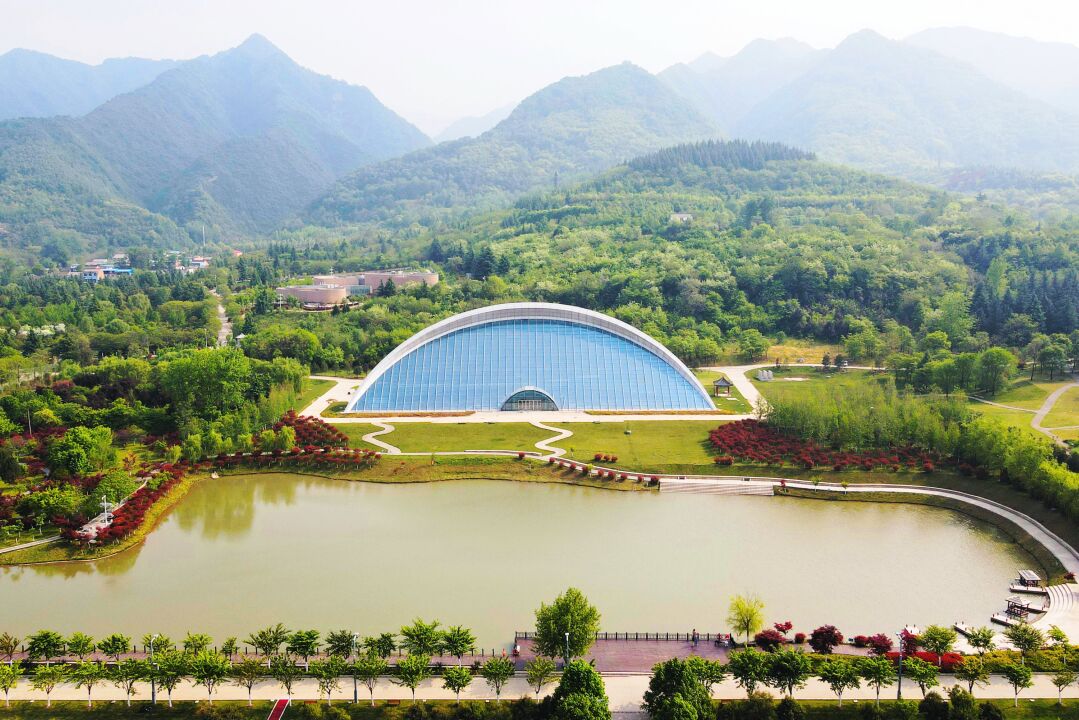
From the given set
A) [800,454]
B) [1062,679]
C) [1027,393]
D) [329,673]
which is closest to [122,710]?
[329,673]

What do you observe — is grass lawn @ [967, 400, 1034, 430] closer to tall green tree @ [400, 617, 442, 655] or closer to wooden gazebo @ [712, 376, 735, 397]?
wooden gazebo @ [712, 376, 735, 397]

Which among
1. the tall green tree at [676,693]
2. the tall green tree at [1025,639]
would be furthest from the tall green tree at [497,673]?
the tall green tree at [1025,639]

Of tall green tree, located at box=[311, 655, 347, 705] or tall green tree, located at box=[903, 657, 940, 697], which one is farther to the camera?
tall green tree, located at box=[311, 655, 347, 705]

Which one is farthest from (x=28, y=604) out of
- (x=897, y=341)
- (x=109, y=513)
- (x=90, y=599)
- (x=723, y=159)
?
(x=723, y=159)

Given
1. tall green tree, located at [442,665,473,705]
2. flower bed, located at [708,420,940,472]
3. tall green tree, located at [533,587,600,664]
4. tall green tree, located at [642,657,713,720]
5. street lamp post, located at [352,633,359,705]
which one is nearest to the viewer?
tall green tree, located at [642,657,713,720]

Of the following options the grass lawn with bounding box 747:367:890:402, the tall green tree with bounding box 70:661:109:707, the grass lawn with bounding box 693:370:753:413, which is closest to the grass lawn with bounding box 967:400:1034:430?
the grass lawn with bounding box 747:367:890:402

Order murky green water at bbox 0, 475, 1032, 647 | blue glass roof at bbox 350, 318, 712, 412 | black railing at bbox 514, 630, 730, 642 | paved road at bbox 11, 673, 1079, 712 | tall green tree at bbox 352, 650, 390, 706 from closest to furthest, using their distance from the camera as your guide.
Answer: tall green tree at bbox 352, 650, 390, 706, paved road at bbox 11, 673, 1079, 712, black railing at bbox 514, 630, 730, 642, murky green water at bbox 0, 475, 1032, 647, blue glass roof at bbox 350, 318, 712, 412
